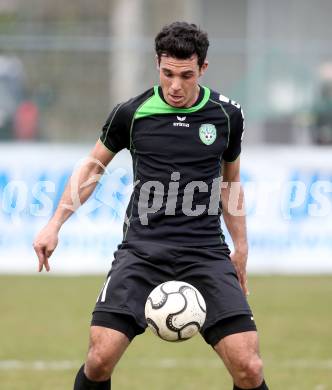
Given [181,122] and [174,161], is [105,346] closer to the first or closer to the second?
[174,161]

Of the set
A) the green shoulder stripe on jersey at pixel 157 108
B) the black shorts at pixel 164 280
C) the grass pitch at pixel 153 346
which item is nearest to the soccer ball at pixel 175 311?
the black shorts at pixel 164 280

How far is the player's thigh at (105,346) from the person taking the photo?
5438mm

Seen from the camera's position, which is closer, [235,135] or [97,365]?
[97,365]

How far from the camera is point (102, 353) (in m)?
5.44

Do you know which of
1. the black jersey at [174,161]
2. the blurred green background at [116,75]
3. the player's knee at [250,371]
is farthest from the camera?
the blurred green background at [116,75]

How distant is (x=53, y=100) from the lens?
1585cm

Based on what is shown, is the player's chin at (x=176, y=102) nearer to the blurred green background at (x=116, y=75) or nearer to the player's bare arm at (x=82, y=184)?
the player's bare arm at (x=82, y=184)

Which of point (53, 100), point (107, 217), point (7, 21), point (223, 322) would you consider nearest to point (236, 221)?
point (223, 322)

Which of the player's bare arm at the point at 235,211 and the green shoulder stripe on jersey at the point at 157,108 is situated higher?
the green shoulder stripe on jersey at the point at 157,108

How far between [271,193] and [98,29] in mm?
4376

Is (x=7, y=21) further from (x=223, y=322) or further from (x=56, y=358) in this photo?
(x=223, y=322)

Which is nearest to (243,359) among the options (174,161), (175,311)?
(175,311)

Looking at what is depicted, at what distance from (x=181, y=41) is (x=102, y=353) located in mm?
1720

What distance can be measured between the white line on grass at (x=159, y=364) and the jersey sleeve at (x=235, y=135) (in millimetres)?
2823
